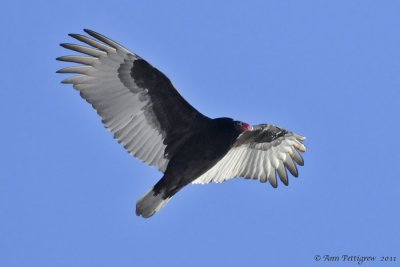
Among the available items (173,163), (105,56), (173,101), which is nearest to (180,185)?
(173,163)

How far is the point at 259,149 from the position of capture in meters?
13.7

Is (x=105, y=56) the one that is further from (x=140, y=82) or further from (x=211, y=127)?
(x=211, y=127)

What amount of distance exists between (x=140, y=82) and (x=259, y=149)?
2.23m

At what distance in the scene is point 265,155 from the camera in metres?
13.7

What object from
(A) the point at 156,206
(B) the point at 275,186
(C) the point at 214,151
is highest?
(B) the point at 275,186

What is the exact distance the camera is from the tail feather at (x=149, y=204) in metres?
12.3

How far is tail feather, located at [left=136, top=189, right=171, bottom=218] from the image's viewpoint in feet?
40.2

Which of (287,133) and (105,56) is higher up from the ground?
(287,133)

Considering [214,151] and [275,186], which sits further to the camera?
[275,186]

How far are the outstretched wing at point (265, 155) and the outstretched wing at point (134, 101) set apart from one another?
1163mm

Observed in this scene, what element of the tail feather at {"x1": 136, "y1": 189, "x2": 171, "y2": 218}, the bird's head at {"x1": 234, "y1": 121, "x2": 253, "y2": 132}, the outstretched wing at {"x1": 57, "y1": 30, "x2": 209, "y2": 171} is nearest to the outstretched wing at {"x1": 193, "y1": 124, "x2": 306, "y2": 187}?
the bird's head at {"x1": 234, "y1": 121, "x2": 253, "y2": 132}

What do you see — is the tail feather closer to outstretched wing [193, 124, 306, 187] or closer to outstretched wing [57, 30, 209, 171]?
outstretched wing [57, 30, 209, 171]

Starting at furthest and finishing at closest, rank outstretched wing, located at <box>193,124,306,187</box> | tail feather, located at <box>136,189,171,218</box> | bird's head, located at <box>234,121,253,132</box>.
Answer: outstretched wing, located at <box>193,124,306,187</box> < tail feather, located at <box>136,189,171,218</box> < bird's head, located at <box>234,121,253,132</box>

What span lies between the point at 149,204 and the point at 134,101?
134cm
